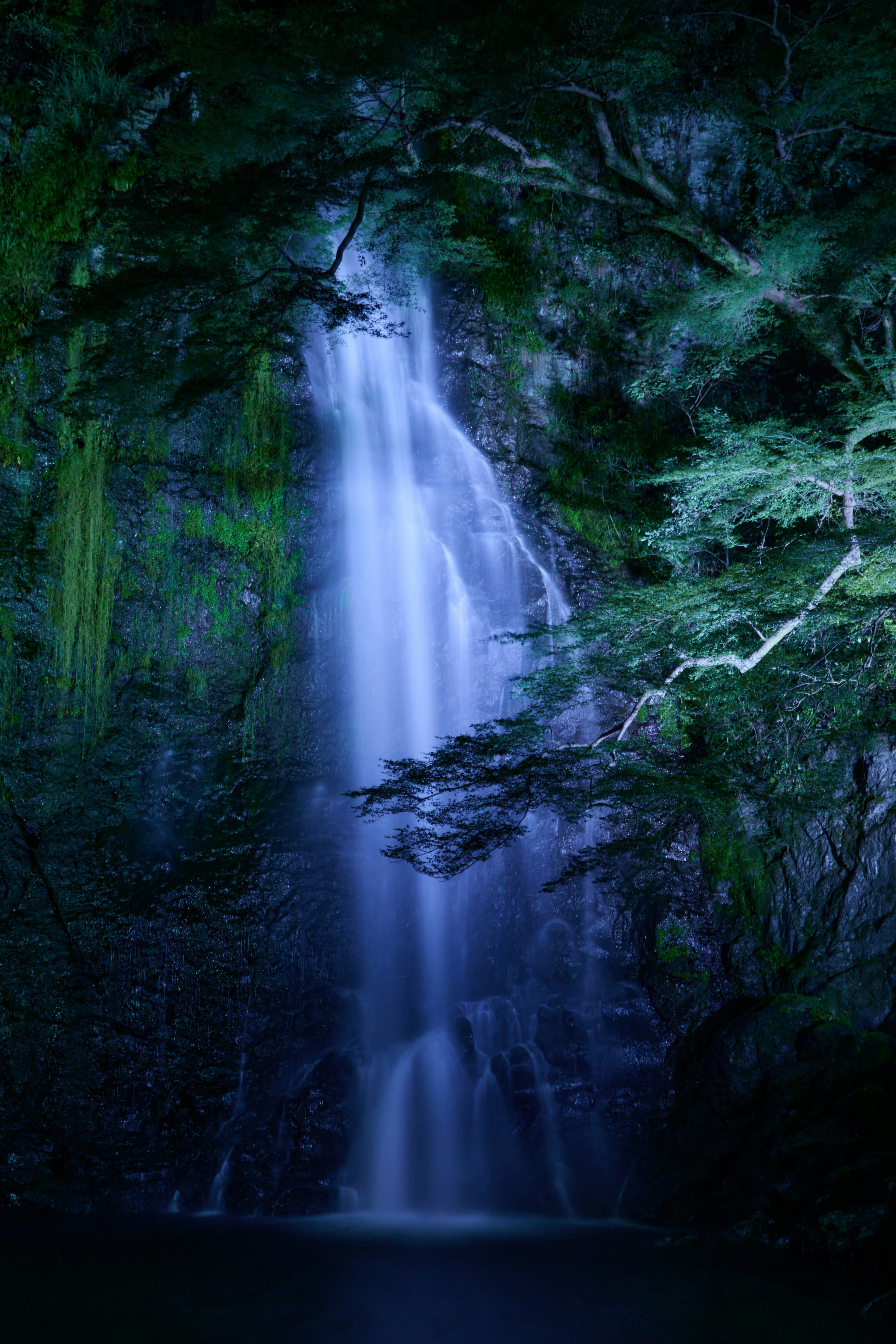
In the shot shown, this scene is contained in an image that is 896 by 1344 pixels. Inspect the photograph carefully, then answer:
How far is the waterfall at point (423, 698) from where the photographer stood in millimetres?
10586

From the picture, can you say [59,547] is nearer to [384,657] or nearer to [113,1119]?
[384,657]

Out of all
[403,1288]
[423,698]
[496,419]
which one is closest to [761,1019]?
[403,1288]

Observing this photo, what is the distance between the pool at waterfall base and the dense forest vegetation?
2096 millimetres

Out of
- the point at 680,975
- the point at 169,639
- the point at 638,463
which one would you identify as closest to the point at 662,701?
the point at 680,975

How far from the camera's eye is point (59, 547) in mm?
11500

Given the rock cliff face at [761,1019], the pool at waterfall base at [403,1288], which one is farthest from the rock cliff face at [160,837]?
the rock cliff face at [761,1019]

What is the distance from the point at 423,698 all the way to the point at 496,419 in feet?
15.8

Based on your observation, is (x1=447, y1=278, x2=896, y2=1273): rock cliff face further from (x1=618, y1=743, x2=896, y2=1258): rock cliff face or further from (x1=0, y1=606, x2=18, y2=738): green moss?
(x1=0, y1=606, x2=18, y2=738): green moss

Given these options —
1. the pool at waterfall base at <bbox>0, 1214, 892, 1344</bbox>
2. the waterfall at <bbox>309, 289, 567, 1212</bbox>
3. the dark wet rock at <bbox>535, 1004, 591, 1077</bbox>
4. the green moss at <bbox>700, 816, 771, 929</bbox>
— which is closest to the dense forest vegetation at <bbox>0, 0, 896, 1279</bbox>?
the green moss at <bbox>700, 816, 771, 929</bbox>

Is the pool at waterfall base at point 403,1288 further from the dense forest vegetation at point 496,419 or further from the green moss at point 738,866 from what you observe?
the green moss at point 738,866

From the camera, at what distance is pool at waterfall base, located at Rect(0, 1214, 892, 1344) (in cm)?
605

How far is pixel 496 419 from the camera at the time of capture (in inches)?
565

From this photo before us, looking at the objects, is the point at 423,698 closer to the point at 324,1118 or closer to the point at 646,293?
the point at 324,1118

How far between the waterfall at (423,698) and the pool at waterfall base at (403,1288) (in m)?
1.60
